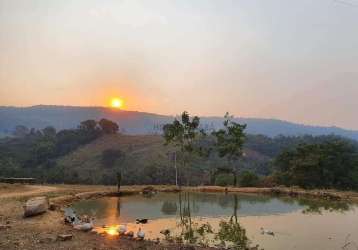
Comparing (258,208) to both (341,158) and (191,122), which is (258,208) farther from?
(341,158)

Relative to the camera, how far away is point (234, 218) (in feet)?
79.8

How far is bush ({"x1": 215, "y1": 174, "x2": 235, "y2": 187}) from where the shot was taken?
4391 centimetres

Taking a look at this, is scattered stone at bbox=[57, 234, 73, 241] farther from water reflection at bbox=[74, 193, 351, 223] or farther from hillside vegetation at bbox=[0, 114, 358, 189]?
hillside vegetation at bbox=[0, 114, 358, 189]

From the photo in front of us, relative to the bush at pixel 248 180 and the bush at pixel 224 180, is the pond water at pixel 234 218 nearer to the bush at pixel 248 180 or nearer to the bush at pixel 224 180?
the bush at pixel 248 180

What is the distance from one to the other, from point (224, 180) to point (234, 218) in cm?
2026

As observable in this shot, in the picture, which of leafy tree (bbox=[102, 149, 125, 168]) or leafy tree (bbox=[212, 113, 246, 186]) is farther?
leafy tree (bbox=[102, 149, 125, 168])

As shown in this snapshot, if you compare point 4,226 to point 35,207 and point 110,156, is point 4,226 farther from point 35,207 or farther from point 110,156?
point 110,156

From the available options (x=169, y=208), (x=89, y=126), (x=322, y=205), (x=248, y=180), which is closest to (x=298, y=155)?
(x=248, y=180)

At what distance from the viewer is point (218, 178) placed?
45.6 meters

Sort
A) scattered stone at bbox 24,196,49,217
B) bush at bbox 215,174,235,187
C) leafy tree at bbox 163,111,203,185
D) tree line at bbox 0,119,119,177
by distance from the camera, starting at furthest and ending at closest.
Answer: tree line at bbox 0,119,119,177
bush at bbox 215,174,235,187
leafy tree at bbox 163,111,203,185
scattered stone at bbox 24,196,49,217

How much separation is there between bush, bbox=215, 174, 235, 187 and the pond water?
29.8 feet

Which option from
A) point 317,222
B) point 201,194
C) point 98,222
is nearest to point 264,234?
point 317,222

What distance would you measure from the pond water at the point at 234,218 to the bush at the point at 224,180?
29.8 feet

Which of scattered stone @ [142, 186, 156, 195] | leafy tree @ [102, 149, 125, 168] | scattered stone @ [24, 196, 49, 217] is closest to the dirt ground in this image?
scattered stone @ [24, 196, 49, 217]
